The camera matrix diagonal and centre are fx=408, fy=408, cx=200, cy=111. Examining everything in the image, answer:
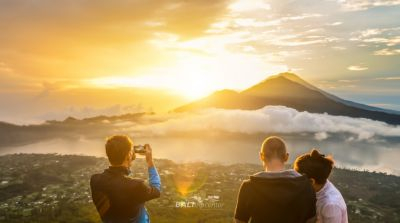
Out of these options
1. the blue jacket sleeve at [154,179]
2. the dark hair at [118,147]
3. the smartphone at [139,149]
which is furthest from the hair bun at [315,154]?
the dark hair at [118,147]

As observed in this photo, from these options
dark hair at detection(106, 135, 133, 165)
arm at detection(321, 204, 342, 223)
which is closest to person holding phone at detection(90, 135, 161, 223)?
dark hair at detection(106, 135, 133, 165)

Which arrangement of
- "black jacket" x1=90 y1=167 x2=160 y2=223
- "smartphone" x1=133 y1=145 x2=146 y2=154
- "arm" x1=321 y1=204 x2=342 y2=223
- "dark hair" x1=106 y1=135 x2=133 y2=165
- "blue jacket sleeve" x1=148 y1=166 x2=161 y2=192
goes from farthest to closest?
"smartphone" x1=133 y1=145 x2=146 y2=154, "blue jacket sleeve" x1=148 y1=166 x2=161 y2=192, "black jacket" x1=90 y1=167 x2=160 y2=223, "dark hair" x1=106 y1=135 x2=133 y2=165, "arm" x1=321 y1=204 x2=342 y2=223

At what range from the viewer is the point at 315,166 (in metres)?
6.36

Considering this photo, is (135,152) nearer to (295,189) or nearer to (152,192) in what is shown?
(152,192)

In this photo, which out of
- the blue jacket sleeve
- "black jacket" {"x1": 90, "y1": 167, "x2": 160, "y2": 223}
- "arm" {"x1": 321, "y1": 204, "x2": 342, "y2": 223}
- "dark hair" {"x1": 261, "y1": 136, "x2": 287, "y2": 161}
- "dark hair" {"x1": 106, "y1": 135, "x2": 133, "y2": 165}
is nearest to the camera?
"dark hair" {"x1": 261, "y1": 136, "x2": 287, "y2": 161}

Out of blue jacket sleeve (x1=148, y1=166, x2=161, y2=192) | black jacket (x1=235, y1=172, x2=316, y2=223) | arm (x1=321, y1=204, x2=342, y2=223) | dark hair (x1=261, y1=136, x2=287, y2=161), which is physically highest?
dark hair (x1=261, y1=136, x2=287, y2=161)

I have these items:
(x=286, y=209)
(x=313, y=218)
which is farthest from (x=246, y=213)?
(x=313, y=218)

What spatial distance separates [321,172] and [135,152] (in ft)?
10.2

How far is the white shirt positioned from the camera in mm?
6309

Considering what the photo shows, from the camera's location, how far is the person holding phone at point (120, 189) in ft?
21.2

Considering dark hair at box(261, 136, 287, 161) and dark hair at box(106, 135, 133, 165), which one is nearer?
dark hair at box(261, 136, 287, 161)

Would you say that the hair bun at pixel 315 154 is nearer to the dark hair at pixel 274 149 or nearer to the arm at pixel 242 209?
the dark hair at pixel 274 149

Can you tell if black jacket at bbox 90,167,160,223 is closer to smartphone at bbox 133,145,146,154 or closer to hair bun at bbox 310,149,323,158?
smartphone at bbox 133,145,146,154

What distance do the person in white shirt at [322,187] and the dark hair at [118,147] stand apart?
268cm
